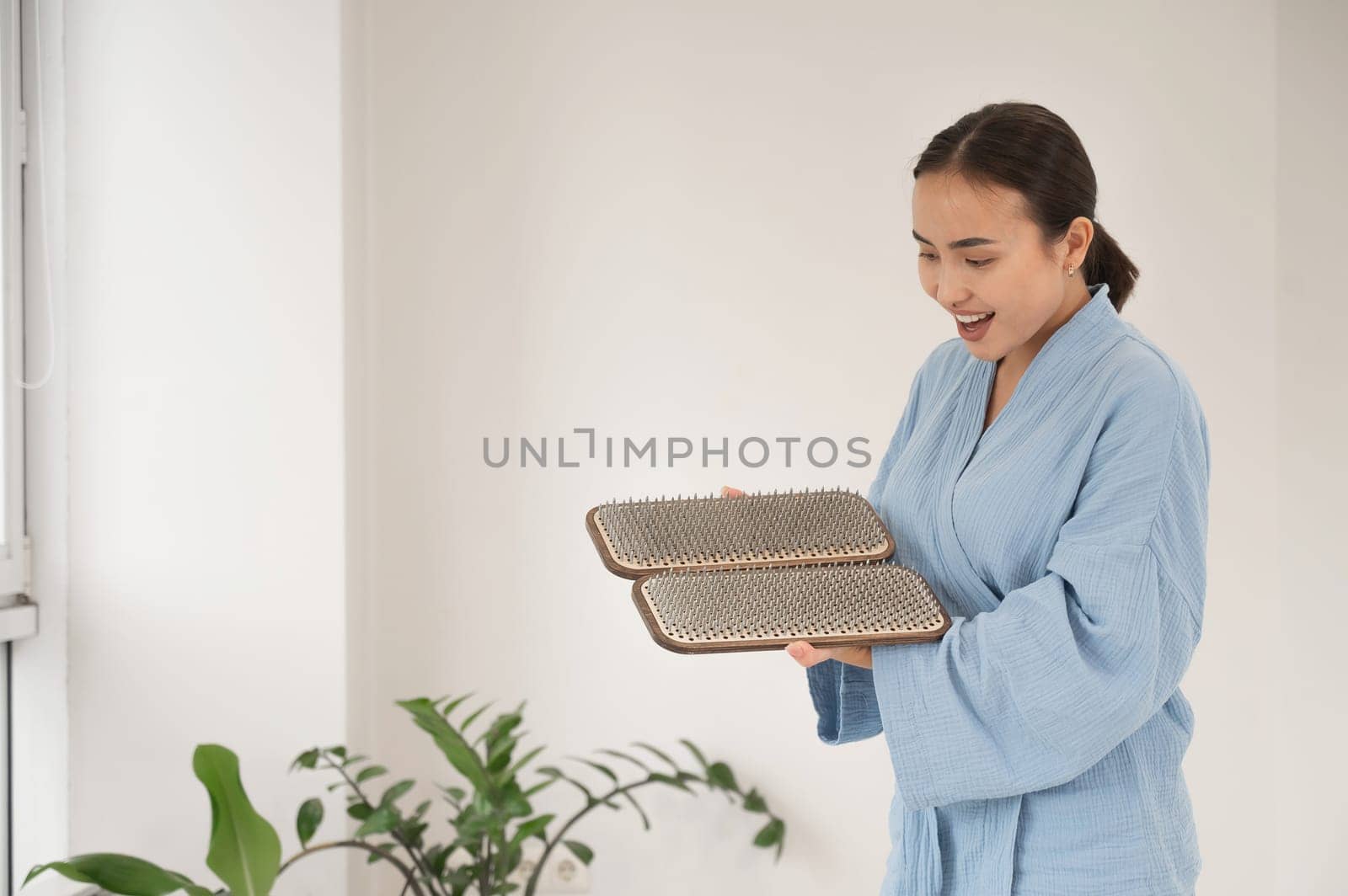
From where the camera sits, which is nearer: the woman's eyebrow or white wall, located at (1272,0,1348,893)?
the woman's eyebrow

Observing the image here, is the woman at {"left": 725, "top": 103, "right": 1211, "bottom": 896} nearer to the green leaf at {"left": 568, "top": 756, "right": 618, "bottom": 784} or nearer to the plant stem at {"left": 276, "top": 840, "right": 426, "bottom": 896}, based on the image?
the green leaf at {"left": 568, "top": 756, "right": 618, "bottom": 784}

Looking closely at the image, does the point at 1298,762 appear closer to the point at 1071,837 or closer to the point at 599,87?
the point at 1071,837

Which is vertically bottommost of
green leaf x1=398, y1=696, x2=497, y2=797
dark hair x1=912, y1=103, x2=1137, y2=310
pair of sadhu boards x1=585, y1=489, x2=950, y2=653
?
green leaf x1=398, y1=696, x2=497, y2=797

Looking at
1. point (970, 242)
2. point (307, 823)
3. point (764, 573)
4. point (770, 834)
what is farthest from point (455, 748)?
point (970, 242)

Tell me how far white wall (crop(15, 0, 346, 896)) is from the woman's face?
3.65ft

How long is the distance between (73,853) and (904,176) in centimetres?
181

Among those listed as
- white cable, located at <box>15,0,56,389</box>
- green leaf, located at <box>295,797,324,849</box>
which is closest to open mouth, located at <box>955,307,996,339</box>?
green leaf, located at <box>295,797,324,849</box>

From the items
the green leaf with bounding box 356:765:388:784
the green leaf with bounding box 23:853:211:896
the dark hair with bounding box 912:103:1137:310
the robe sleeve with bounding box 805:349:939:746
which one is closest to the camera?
the dark hair with bounding box 912:103:1137:310

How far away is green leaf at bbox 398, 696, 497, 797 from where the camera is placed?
156 centimetres

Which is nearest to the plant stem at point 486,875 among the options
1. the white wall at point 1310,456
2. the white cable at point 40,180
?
the white cable at point 40,180

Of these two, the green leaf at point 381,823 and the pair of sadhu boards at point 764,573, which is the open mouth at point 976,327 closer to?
the pair of sadhu boards at point 764,573

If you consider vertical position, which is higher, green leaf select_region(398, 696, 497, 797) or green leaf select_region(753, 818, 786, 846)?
green leaf select_region(398, 696, 497, 797)

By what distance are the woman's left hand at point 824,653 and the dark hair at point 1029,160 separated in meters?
0.41

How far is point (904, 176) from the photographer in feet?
6.31
